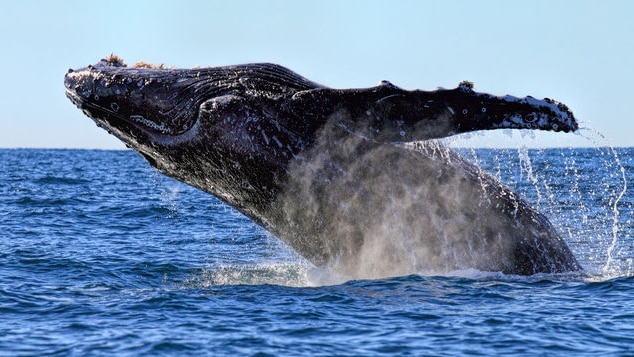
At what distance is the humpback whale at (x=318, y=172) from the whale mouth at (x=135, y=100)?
0.05 feet

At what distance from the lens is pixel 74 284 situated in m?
13.4

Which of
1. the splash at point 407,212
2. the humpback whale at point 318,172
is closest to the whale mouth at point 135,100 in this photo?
the humpback whale at point 318,172

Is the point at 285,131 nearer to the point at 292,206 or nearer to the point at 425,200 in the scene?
the point at 292,206

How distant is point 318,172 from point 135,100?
93.9 inches

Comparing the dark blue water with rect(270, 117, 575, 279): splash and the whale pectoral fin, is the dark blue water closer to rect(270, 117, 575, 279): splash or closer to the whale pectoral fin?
rect(270, 117, 575, 279): splash

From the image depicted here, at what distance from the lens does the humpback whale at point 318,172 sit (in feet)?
35.3

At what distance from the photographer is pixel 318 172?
10938 mm

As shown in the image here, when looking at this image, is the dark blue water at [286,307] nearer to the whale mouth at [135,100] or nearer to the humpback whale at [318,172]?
the humpback whale at [318,172]

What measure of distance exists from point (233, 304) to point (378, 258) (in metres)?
1.90

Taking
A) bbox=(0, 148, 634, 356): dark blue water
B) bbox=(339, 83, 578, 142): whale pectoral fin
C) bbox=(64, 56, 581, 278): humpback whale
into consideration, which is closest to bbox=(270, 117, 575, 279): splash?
bbox=(64, 56, 581, 278): humpback whale

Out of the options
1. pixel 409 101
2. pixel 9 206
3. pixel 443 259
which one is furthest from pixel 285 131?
pixel 9 206

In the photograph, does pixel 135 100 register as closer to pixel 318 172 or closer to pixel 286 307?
pixel 318 172

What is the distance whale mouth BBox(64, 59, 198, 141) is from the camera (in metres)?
11.2

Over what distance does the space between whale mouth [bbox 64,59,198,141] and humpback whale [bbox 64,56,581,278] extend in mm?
14
